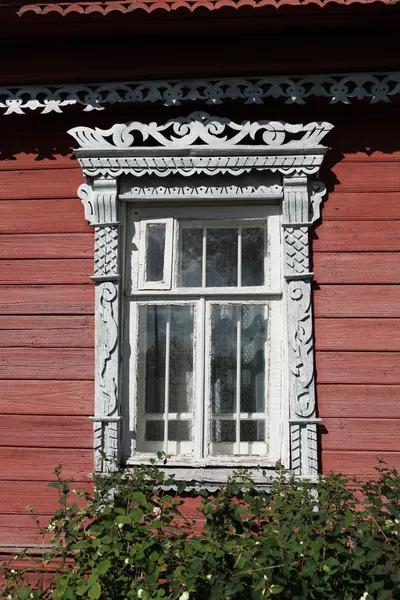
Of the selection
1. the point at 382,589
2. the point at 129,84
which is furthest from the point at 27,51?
the point at 382,589

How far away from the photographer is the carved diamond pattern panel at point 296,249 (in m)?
3.62

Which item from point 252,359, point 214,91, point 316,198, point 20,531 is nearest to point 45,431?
point 20,531

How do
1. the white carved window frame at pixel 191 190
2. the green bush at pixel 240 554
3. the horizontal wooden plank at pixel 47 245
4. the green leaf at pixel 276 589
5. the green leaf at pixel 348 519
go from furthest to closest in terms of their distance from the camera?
the horizontal wooden plank at pixel 47 245
the white carved window frame at pixel 191 190
the green leaf at pixel 348 519
the green bush at pixel 240 554
the green leaf at pixel 276 589

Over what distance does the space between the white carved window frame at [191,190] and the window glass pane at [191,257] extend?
0.22 m

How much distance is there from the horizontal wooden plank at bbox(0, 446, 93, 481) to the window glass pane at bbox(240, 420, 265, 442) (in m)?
0.90

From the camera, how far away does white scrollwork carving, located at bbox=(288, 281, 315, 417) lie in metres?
3.51

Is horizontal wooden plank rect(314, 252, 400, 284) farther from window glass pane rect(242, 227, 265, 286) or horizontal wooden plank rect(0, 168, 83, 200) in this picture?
horizontal wooden plank rect(0, 168, 83, 200)

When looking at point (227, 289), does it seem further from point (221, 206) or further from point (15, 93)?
point (15, 93)

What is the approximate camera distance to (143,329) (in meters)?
3.77

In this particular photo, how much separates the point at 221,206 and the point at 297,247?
1.76ft

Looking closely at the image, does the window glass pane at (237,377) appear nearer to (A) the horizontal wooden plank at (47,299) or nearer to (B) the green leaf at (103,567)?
(A) the horizontal wooden plank at (47,299)

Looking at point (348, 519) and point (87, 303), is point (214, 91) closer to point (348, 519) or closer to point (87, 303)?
point (87, 303)

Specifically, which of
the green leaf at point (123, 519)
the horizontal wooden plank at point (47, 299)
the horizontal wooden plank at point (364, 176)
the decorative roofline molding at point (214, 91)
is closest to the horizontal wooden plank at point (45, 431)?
the horizontal wooden plank at point (47, 299)

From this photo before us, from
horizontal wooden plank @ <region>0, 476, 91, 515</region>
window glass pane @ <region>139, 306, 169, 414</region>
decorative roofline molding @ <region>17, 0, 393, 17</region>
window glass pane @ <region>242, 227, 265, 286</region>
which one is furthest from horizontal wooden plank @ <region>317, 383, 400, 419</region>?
decorative roofline molding @ <region>17, 0, 393, 17</region>
